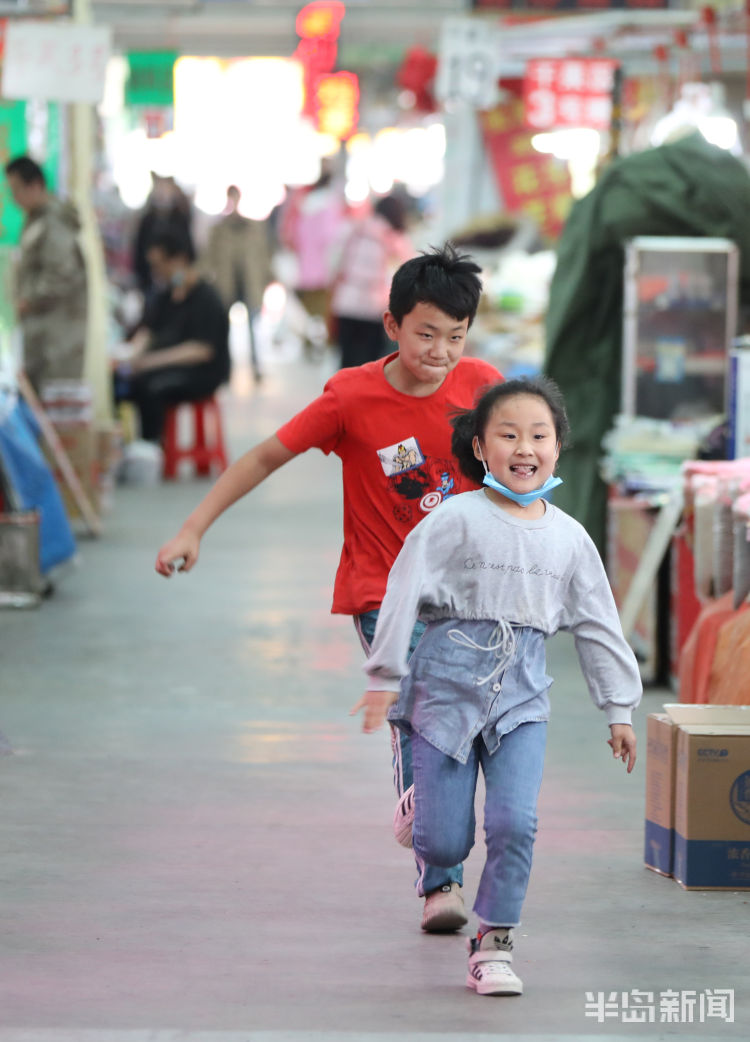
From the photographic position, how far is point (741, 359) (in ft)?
21.0

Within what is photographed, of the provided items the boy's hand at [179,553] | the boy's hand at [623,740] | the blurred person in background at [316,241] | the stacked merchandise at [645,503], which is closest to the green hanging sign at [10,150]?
the stacked merchandise at [645,503]

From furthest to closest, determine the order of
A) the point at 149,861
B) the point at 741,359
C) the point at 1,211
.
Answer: the point at 1,211 < the point at 741,359 < the point at 149,861

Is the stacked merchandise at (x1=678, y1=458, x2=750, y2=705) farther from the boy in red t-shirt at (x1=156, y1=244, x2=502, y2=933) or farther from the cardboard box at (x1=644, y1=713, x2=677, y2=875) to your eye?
the boy in red t-shirt at (x1=156, y1=244, x2=502, y2=933)

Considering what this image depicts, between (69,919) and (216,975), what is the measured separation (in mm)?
529

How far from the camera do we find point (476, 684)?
3.61m

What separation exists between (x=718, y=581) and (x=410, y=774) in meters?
2.10

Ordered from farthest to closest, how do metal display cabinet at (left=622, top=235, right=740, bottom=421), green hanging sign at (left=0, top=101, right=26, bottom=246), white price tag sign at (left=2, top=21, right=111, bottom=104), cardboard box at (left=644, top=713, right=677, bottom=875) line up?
green hanging sign at (left=0, top=101, right=26, bottom=246) → white price tag sign at (left=2, top=21, right=111, bottom=104) → metal display cabinet at (left=622, top=235, right=740, bottom=421) → cardboard box at (left=644, top=713, right=677, bottom=875)

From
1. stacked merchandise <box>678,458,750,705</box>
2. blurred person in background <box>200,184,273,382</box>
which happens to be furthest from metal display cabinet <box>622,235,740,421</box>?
blurred person in background <box>200,184,273,382</box>

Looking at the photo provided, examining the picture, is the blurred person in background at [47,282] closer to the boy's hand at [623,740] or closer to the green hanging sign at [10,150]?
the green hanging sign at [10,150]

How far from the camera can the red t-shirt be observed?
409 centimetres

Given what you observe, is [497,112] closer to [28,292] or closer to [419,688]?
[28,292]

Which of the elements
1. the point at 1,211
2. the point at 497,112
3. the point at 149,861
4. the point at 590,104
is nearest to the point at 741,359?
the point at 149,861

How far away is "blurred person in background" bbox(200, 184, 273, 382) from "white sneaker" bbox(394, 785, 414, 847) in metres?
16.2

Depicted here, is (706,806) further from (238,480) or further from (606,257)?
(606,257)
